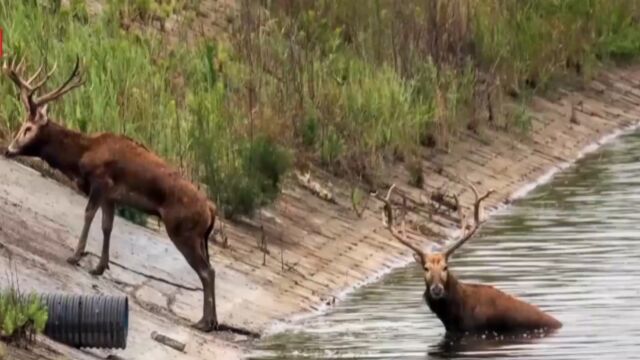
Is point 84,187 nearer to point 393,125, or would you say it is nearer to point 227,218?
point 227,218

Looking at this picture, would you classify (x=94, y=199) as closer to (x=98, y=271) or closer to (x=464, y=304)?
(x=98, y=271)

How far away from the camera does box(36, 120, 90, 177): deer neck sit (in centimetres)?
1831

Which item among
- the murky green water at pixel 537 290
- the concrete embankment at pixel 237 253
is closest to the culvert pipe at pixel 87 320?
the concrete embankment at pixel 237 253

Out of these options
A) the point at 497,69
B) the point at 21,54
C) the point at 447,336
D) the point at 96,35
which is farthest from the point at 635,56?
the point at 447,336

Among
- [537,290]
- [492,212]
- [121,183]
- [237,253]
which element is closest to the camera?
[121,183]

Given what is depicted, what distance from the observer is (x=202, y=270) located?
58.7ft

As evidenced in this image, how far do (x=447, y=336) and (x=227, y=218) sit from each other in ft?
13.5

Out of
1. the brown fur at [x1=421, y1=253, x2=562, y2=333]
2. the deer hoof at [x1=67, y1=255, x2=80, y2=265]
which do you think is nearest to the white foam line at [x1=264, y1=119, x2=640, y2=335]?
the brown fur at [x1=421, y1=253, x2=562, y2=333]

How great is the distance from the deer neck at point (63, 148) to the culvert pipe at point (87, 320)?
2893mm

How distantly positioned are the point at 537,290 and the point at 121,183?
405cm

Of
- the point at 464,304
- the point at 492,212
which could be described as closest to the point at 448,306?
the point at 464,304

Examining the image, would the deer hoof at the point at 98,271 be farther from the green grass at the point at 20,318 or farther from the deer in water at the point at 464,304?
the green grass at the point at 20,318

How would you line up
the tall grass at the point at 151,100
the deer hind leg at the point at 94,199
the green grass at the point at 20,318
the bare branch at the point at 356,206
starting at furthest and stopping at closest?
the bare branch at the point at 356,206 < the tall grass at the point at 151,100 < the deer hind leg at the point at 94,199 < the green grass at the point at 20,318

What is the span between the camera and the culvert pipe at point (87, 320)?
15430 mm
